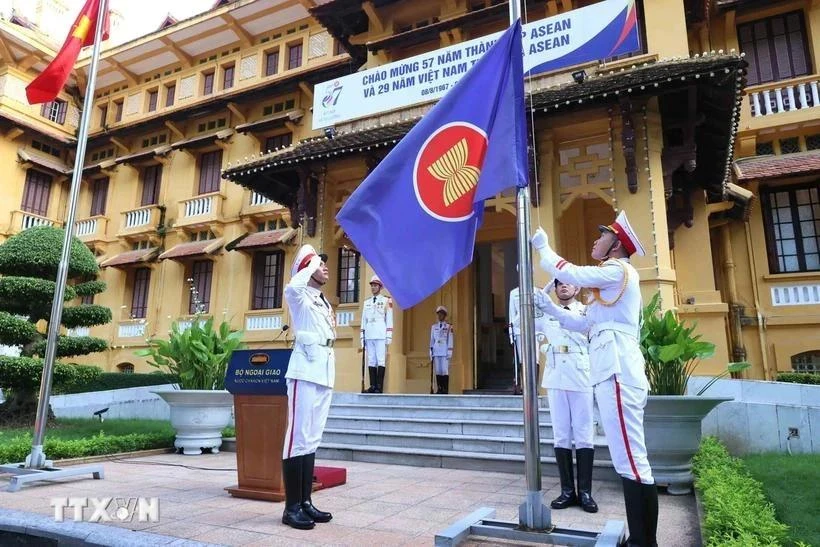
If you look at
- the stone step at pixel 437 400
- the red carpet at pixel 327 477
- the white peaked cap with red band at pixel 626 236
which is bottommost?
the red carpet at pixel 327 477

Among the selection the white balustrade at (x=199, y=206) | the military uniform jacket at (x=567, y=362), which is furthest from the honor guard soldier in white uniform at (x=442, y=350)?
the white balustrade at (x=199, y=206)

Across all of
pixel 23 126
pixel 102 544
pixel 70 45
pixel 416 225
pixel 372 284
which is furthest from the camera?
pixel 23 126

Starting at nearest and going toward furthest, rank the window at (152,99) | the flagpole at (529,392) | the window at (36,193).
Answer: the flagpole at (529,392)
the window at (36,193)
the window at (152,99)

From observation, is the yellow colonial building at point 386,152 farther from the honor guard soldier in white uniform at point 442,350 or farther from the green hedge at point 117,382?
the green hedge at point 117,382

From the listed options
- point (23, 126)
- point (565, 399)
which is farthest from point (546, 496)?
point (23, 126)

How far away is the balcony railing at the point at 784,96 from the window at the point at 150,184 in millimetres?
18831

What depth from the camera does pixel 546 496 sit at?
17.0 ft

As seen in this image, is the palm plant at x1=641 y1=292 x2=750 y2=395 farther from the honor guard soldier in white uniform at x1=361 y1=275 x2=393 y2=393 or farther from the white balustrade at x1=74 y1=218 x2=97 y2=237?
the white balustrade at x1=74 y1=218 x2=97 y2=237

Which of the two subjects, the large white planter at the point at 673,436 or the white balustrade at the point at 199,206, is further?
the white balustrade at the point at 199,206

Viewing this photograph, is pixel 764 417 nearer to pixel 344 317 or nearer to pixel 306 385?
pixel 306 385

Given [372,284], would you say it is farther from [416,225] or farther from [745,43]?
[745,43]

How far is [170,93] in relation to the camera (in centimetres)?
2139

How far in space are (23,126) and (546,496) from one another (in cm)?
2252

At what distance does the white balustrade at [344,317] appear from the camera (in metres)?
14.1
